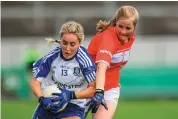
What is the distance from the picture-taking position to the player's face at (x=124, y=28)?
7.83m

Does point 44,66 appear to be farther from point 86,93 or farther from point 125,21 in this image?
point 125,21

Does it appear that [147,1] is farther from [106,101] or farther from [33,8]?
[106,101]

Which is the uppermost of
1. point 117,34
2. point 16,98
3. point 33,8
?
point 117,34

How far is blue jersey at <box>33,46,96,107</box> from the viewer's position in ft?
24.9

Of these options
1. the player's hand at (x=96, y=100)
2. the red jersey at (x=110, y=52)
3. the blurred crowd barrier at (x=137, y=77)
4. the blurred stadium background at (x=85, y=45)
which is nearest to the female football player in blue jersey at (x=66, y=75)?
the player's hand at (x=96, y=100)

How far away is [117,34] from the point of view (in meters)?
8.02

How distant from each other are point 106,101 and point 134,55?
13.0 m

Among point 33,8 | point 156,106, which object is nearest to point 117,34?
point 156,106

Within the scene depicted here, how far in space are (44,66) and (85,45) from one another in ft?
44.6

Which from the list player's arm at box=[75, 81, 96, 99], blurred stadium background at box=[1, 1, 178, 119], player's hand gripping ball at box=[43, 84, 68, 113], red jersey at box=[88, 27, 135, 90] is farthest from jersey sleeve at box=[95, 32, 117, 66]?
blurred stadium background at box=[1, 1, 178, 119]

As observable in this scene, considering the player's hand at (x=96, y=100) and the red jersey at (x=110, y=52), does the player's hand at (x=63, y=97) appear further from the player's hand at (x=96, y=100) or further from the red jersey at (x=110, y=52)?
the red jersey at (x=110, y=52)

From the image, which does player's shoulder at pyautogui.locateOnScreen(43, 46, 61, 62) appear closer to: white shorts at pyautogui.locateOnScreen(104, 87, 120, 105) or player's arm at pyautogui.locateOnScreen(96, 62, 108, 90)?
player's arm at pyautogui.locateOnScreen(96, 62, 108, 90)

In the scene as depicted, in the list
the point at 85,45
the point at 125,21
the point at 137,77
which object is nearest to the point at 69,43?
the point at 125,21

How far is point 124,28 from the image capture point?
7902mm
